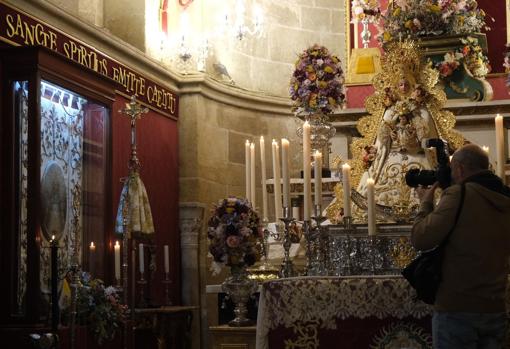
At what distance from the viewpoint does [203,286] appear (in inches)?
411

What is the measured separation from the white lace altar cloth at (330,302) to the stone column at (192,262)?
5.37m

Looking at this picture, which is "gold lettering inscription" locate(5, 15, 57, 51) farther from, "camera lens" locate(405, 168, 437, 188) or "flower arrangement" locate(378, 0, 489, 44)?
"camera lens" locate(405, 168, 437, 188)

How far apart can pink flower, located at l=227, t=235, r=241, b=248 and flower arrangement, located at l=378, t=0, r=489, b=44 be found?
335 cm

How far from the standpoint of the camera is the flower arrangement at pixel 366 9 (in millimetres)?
9914

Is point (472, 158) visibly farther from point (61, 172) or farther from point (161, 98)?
point (161, 98)

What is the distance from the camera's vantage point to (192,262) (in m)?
10.4

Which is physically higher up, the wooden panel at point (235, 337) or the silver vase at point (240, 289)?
the silver vase at point (240, 289)

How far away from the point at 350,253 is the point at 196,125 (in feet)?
17.6

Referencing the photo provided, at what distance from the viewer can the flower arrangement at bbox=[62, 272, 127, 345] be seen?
7.18 m

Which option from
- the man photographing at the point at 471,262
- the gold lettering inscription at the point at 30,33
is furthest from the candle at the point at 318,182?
the gold lettering inscription at the point at 30,33

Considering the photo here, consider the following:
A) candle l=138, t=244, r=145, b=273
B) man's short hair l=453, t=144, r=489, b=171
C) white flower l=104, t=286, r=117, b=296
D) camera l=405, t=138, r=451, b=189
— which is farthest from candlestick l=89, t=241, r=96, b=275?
man's short hair l=453, t=144, r=489, b=171

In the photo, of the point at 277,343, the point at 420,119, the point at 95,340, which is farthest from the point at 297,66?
the point at 277,343

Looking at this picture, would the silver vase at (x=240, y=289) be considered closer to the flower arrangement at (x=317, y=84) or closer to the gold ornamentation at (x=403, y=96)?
the gold ornamentation at (x=403, y=96)

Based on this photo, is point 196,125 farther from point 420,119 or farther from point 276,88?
point 420,119
